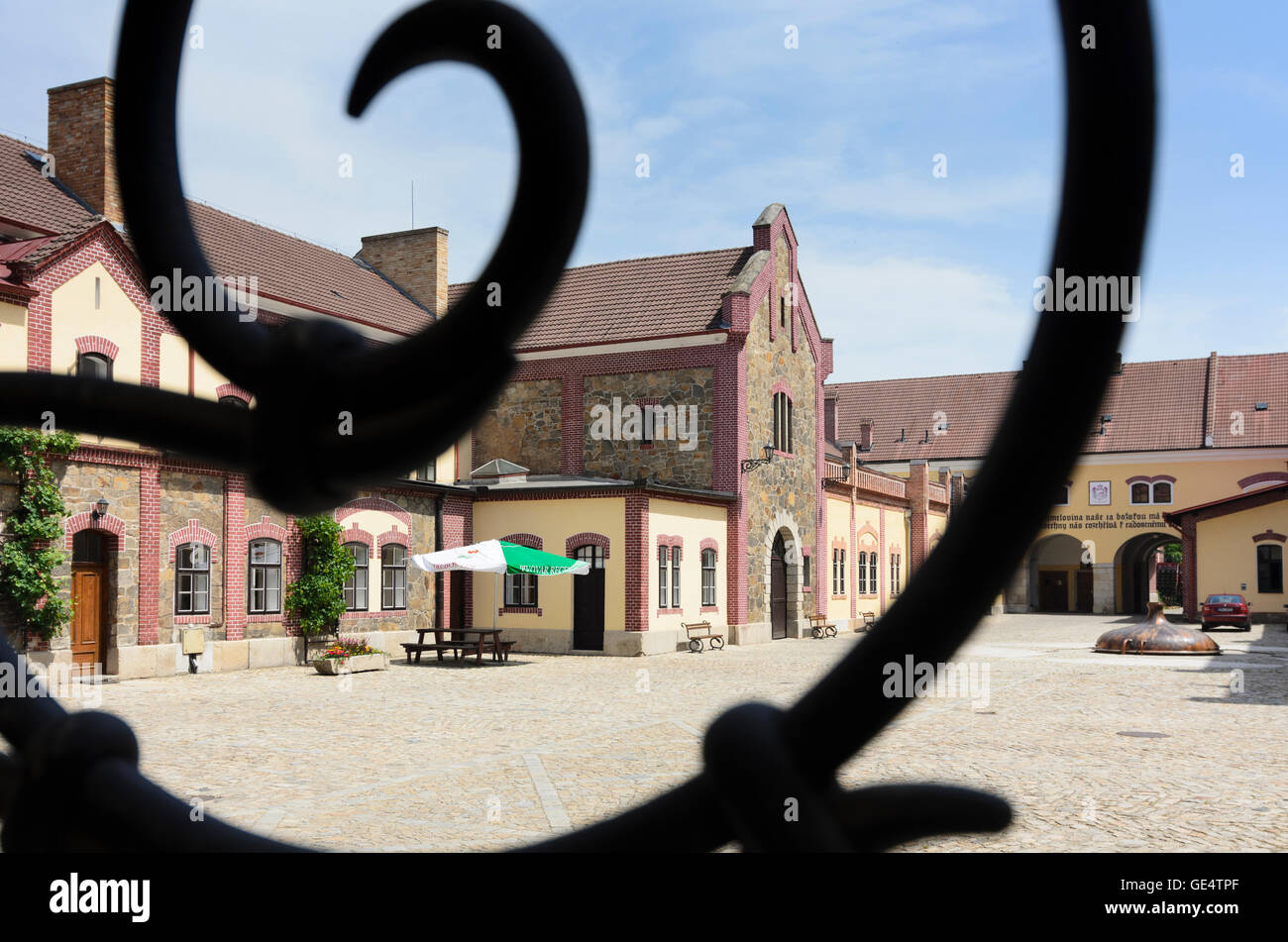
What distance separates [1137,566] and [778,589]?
30109 mm

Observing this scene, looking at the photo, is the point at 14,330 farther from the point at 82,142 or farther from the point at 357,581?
the point at 357,581

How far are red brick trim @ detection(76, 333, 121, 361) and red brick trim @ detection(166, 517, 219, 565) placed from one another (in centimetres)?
345

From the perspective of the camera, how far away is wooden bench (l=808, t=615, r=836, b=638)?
34.4 meters

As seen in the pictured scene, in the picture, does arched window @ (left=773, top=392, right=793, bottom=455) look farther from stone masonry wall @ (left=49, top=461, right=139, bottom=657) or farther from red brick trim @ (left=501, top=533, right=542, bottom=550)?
stone masonry wall @ (left=49, top=461, right=139, bottom=657)

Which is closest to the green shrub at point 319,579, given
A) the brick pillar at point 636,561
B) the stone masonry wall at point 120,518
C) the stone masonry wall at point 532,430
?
the stone masonry wall at point 120,518

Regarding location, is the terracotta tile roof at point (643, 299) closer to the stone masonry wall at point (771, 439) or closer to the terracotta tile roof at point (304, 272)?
the stone masonry wall at point (771, 439)

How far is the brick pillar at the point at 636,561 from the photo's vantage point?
26.2 m

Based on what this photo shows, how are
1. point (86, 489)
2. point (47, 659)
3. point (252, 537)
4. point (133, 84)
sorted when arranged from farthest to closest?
point (252, 537) < point (86, 489) < point (47, 659) < point (133, 84)

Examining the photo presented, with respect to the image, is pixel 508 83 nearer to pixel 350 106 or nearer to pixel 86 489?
pixel 350 106

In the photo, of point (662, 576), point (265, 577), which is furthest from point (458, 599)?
point (265, 577)

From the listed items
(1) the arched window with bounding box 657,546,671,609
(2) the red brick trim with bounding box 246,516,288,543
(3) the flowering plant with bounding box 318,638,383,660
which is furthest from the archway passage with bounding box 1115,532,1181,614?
(2) the red brick trim with bounding box 246,516,288,543

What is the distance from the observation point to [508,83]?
71 centimetres
